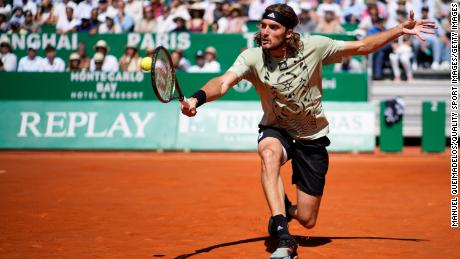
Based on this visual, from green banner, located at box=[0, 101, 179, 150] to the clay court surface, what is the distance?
1854 mm

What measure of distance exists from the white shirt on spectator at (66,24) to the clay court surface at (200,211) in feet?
16.5

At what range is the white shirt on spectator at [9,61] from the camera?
17.4 metres

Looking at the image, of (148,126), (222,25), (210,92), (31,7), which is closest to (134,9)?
(222,25)

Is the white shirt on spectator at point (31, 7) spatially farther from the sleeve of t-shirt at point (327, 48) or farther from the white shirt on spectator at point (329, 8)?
the sleeve of t-shirt at point (327, 48)

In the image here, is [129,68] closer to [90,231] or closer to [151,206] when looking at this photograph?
[151,206]

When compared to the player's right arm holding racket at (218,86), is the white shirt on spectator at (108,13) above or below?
above

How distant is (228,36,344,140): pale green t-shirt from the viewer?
20.0 ft

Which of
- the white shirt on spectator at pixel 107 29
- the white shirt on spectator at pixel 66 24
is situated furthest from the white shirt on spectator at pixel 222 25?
the white shirt on spectator at pixel 66 24

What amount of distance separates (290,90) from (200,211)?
9.13ft

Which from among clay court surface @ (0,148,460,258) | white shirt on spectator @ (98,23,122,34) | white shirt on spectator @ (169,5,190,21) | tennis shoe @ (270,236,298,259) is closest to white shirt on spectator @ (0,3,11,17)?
white shirt on spectator @ (98,23,122,34)

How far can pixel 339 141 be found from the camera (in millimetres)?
15680

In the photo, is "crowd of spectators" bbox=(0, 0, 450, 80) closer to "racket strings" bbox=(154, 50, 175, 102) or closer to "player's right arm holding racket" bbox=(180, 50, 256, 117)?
"player's right arm holding racket" bbox=(180, 50, 256, 117)

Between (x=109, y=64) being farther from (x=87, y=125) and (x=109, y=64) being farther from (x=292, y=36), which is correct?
(x=292, y=36)

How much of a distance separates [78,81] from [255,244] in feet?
36.9
